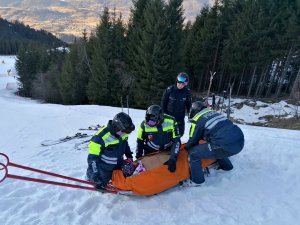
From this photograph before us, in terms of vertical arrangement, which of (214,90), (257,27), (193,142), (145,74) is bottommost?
(214,90)

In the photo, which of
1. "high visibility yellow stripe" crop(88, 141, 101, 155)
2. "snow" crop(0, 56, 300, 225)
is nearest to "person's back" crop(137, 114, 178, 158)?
"snow" crop(0, 56, 300, 225)

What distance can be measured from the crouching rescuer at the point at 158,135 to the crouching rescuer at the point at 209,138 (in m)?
0.36

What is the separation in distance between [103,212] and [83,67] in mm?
27306

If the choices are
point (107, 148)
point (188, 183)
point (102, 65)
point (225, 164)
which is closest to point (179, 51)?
point (102, 65)

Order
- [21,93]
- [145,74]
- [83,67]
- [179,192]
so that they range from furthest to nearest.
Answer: [21,93], [83,67], [145,74], [179,192]

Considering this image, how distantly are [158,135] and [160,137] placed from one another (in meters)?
0.07

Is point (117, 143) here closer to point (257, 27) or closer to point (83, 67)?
point (257, 27)

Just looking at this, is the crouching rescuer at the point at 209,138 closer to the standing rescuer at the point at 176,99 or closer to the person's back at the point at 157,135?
the person's back at the point at 157,135

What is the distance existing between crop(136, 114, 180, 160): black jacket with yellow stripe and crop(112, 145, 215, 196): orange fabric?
0.33 m

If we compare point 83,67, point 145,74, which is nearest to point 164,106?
point 145,74

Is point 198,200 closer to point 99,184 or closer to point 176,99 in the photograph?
point 99,184

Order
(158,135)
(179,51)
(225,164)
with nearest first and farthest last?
(158,135) → (225,164) → (179,51)

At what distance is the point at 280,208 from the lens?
16.0 feet

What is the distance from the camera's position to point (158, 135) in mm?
5805
